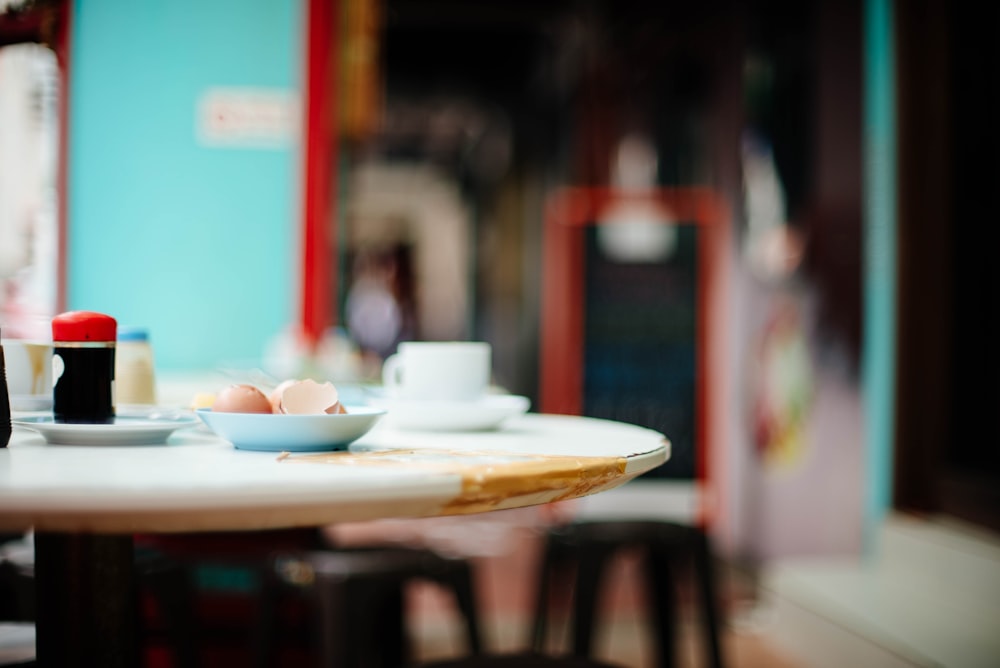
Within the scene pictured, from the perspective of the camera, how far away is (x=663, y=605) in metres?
2.00

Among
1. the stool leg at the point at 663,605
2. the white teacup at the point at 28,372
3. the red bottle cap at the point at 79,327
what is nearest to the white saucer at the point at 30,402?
the white teacup at the point at 28,372

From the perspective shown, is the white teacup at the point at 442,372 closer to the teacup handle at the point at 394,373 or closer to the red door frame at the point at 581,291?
the teacup handle at the point at 394,373

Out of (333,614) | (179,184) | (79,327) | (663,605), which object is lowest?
(663,605)

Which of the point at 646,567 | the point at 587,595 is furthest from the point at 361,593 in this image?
the point at 646,567

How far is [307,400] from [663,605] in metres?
1.35

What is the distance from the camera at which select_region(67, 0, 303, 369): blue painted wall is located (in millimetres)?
2875

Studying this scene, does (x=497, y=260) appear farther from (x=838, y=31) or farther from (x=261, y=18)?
(x=261, y=18)

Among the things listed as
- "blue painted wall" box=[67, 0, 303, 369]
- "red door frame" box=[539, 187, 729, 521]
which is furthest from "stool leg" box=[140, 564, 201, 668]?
"red door frame" box=[539, 187, 729, 521]

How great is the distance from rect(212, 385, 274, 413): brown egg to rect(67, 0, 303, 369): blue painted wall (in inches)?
85.8

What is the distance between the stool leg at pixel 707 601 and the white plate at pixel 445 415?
0.97 metres

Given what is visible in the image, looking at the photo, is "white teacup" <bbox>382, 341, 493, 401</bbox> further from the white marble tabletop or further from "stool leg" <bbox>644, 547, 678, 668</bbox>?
"stool leg" <bbox>644, 547, 678, 668</bbox>

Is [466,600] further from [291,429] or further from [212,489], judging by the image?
[212,489]

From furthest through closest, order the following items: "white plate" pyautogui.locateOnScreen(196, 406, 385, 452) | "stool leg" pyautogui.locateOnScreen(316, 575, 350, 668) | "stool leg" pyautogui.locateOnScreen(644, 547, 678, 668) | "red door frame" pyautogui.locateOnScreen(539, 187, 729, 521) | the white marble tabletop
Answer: "red door frame" pyautogui.locateOnScreen(539, 187, 729, 521) < "stool leg" pyautogui.locateOnScreen(644, 547, 678, 668) < "stool leg" pyautogui.locateOnScreen(316, 575, 350, 668) < "white plate" pyautogui.locateOnScreen(196, 406, 385, 452) < the white marble tabletop

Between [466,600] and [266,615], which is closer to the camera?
[466,600]
